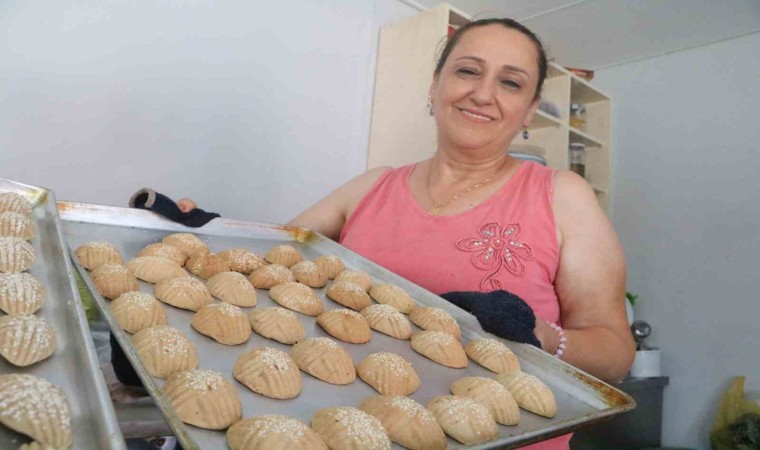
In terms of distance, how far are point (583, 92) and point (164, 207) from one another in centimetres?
302

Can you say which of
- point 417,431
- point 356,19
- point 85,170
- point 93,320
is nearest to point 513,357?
point 417,431

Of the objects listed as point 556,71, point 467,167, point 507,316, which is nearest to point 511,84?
point 467,167

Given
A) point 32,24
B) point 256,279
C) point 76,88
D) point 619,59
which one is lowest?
point 256,279

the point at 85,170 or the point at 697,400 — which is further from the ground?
the point at 85,170

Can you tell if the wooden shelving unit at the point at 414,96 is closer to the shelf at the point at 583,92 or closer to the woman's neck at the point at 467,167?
the shelf at the point at 583,92

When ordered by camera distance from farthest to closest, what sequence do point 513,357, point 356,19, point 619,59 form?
point 619,59 → point 356,19 → point 513,357

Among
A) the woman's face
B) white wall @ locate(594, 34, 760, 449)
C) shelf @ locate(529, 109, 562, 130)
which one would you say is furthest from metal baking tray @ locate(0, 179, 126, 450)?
white wall @ locate(594, 34, 760, 449)

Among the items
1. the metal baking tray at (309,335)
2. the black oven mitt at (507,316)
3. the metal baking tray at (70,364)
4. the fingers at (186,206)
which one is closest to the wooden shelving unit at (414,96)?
the metal baking tray at (309,335)

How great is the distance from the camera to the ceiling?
9.23ft

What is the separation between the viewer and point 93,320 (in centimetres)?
82

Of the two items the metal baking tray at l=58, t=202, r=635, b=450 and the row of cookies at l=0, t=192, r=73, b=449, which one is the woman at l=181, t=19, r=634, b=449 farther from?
the row of cookies at l=0, t=192, r=73, b=449

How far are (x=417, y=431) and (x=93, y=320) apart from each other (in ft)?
1.73

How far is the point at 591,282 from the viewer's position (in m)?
1.21

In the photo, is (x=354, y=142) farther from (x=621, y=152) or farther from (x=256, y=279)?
(x=621, y=152)
